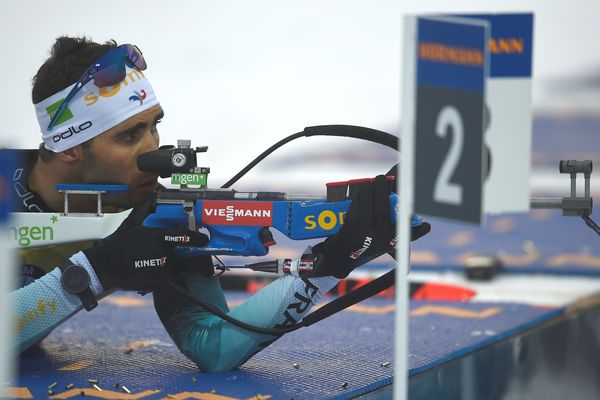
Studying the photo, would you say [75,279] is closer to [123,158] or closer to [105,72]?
[123,158]

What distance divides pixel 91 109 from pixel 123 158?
4.6 inches

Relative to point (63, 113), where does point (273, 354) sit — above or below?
below

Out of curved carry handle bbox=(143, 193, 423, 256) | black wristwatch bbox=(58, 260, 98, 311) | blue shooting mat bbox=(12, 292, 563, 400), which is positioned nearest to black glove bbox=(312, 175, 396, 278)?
A: curved carry handle bbox=(143, 193, 423, 256)

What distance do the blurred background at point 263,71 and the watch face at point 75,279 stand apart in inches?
114

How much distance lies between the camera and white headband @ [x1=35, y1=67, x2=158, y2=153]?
2076 mm

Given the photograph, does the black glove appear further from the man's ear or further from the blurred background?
the blurred background

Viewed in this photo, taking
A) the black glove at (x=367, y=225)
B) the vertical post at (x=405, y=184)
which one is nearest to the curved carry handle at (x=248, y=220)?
the black glove at (x=367, y=225)

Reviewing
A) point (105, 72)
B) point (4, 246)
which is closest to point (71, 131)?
point (105, 72)

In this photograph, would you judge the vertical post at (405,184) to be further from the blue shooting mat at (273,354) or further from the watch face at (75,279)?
the watch face at (75,279)

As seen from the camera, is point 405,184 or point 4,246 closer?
point 4,246

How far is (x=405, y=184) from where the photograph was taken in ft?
4.79

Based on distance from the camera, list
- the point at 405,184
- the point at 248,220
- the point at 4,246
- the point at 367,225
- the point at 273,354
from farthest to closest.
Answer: the point at 273,354, the point at 248,220, the point at 367,225, the point at 405,184, the point at 4,246

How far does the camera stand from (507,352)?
94.9 inches

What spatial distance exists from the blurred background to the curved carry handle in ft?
9.26
